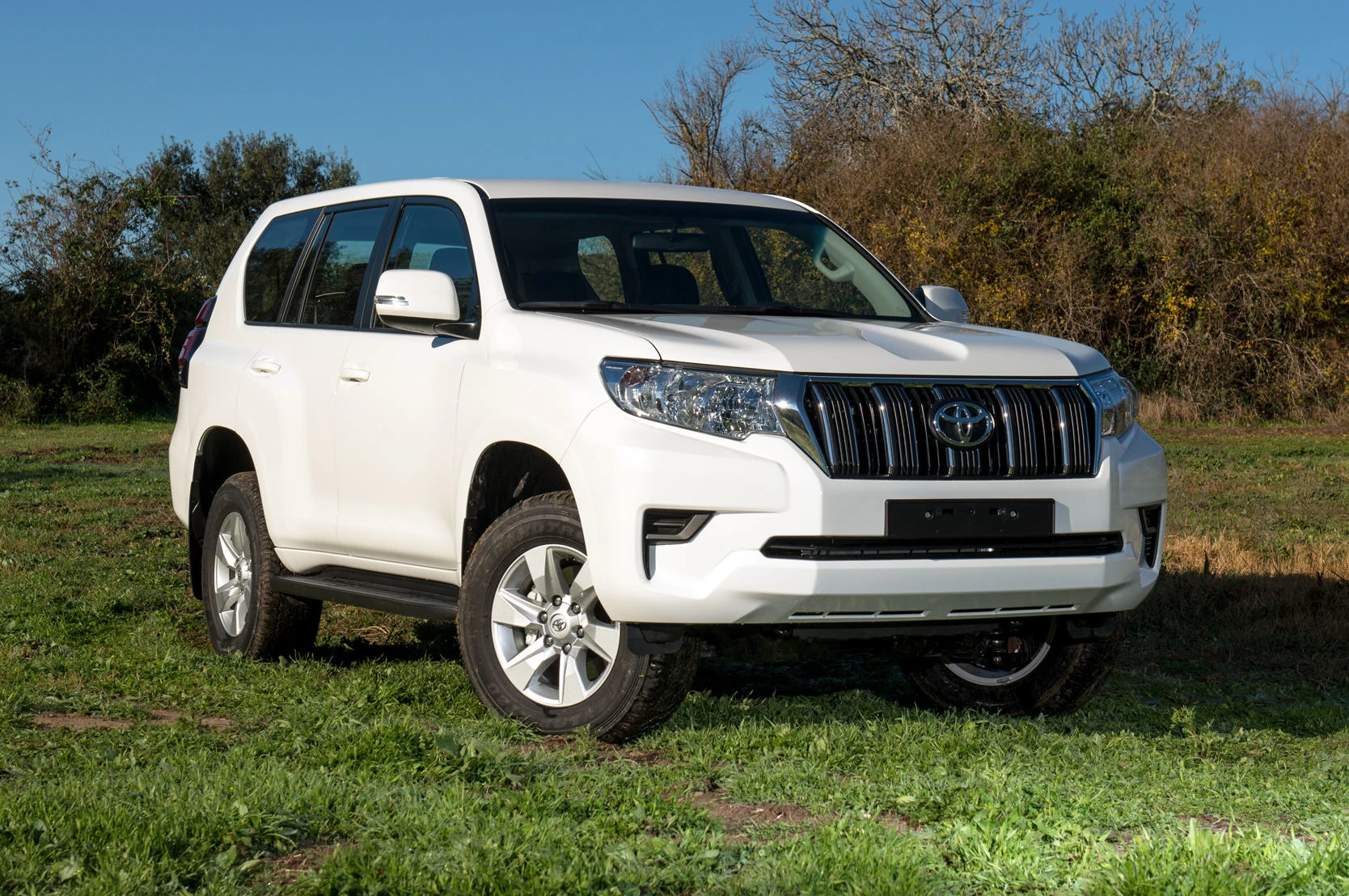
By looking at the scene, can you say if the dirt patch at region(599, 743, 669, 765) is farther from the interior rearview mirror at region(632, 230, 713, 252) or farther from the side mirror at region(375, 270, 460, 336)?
the interior rearview mirror at region(632, 230, 713, 252)

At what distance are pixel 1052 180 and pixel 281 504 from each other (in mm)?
20771

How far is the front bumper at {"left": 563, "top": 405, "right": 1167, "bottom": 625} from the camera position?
4484mm

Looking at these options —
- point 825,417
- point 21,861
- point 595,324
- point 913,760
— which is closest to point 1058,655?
point 913,760

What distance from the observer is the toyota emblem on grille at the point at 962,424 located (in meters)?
4.68

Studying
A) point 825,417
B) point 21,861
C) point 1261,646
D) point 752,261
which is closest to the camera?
point 21,861

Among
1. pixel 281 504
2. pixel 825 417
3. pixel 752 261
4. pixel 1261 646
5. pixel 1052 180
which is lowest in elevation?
pixel 1261 646

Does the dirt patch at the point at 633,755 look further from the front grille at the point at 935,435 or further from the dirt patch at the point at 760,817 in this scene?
the front grille at the point at 935,435

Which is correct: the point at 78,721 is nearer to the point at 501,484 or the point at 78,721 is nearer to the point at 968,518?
the point at 501,484

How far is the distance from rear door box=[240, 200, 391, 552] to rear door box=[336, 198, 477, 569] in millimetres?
121

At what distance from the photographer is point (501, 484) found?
17.9 feet

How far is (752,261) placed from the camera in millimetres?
6297

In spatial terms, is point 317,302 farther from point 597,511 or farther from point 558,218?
point 597,511

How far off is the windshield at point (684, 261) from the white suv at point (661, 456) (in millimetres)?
15

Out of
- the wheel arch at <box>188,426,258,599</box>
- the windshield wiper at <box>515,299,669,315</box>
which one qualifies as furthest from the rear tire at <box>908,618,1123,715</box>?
the wheel arch at <box>188,426,258,599</box>
